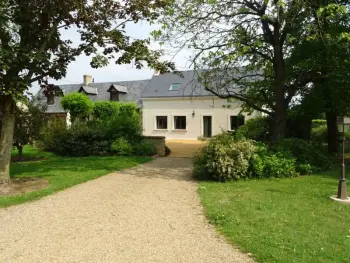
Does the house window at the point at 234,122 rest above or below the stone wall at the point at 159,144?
above

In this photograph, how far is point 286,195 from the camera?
25.0 feet

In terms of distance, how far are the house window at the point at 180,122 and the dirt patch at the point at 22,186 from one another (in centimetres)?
2042

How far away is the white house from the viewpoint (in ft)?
90.7

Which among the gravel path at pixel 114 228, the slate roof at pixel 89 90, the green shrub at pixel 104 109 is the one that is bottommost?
the gravel path at pixel 114 228

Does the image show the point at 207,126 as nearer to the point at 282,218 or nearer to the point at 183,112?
the point at 183,112

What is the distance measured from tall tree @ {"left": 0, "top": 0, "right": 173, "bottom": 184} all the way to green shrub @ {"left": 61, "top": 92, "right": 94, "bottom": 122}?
19396 mm

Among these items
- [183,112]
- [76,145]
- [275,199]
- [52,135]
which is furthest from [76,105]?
[275,199]

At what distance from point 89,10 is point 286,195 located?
6.96 meters

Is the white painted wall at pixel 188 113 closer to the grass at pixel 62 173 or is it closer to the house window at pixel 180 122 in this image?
the house window at pixel 180 122

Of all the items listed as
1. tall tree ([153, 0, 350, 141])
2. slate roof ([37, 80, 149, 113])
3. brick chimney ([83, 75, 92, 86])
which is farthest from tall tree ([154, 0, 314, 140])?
brick chimney ([83, 75, 92, 86])

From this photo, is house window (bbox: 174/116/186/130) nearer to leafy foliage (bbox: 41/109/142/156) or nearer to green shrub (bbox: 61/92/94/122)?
green shrub (bbox: 61/92/94/122)

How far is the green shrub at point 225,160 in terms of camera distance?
9398mm

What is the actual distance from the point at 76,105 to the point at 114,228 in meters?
24.6

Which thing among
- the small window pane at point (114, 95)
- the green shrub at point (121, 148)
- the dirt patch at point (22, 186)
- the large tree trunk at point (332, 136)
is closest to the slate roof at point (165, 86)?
the small window pane at point (114, 95)
